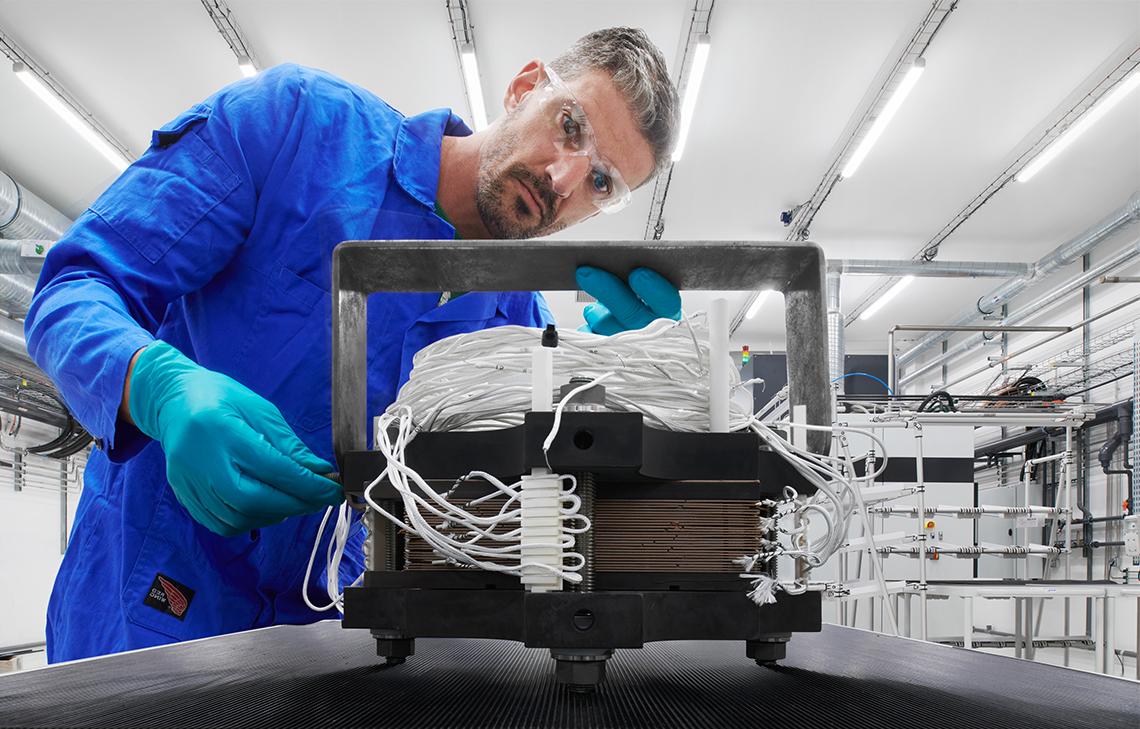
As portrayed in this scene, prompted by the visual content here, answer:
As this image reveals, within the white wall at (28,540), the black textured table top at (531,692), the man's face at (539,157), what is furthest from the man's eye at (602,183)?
the white wall at (28,540)

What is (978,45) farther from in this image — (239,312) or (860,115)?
(239,312)

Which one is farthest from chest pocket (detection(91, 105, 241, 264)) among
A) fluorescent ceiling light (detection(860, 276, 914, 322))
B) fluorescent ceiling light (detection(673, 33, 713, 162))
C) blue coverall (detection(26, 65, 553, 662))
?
fluorescent ceiling light (detection(860, 276, 914, 322))

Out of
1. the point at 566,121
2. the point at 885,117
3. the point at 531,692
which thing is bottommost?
the point at 531,692

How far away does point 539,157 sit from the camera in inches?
48.6

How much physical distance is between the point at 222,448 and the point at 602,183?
0.83 meters

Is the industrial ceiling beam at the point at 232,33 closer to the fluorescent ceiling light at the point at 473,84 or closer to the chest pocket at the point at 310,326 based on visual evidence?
the fluorescent ceiling light at the point at 473,84

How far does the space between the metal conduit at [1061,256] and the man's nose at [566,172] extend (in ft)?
18.1

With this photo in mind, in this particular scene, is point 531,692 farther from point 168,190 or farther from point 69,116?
point 69,116

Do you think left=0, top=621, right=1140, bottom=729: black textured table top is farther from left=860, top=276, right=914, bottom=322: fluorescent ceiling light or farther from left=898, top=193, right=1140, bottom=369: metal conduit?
left=860, top=276, right=914, bottom=322: fluorescent ceiling light

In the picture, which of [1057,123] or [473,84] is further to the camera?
[1057,123]

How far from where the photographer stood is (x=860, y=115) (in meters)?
4.75

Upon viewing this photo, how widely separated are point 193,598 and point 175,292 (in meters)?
0.34

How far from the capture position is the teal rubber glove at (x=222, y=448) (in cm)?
66

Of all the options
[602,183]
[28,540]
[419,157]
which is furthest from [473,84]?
[28,540]
